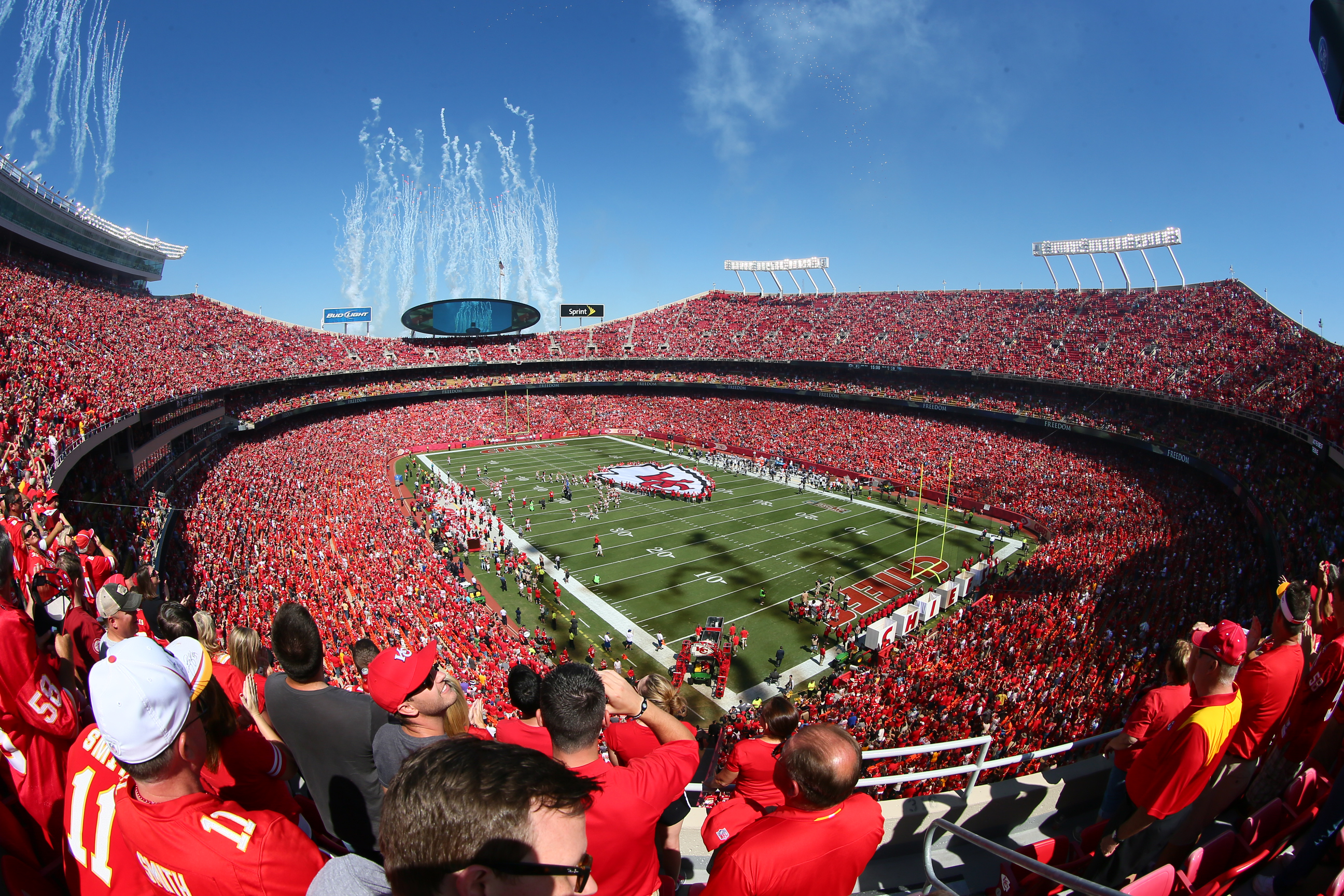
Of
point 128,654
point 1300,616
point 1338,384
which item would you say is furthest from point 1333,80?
point 1338,384

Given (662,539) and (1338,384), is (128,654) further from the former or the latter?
(1338,384)

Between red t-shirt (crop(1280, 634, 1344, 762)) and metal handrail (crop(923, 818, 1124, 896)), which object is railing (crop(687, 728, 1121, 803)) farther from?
red t-shirt (crop(1280, 634, 1344, 762))

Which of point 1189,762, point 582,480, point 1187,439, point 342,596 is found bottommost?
point 342,596

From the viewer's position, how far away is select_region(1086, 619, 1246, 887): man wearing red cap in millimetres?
3395

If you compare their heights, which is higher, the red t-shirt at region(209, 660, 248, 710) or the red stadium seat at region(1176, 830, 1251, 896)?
the red t-shirt at region(209, 660, 248, 710)

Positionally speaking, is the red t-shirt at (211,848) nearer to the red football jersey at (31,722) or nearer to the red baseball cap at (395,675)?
the red baseball cap at (395,675)

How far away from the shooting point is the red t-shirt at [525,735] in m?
3.47

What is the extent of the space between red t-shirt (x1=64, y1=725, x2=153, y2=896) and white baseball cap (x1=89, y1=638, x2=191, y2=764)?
13.1 inches

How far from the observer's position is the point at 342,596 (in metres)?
16.9

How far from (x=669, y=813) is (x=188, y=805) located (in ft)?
6.27

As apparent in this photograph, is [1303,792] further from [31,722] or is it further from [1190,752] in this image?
[31,722]

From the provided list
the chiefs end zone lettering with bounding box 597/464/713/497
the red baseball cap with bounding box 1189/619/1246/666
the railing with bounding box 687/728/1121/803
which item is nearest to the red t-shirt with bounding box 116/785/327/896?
the railing with bounding box 687/728/1121/803

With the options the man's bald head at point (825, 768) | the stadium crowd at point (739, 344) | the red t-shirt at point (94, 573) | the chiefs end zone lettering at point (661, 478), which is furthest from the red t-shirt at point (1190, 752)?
the chiefs end zone lettering at point (661, 478)

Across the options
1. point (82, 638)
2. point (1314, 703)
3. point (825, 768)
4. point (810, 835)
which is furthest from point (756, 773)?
point (82, 638)
